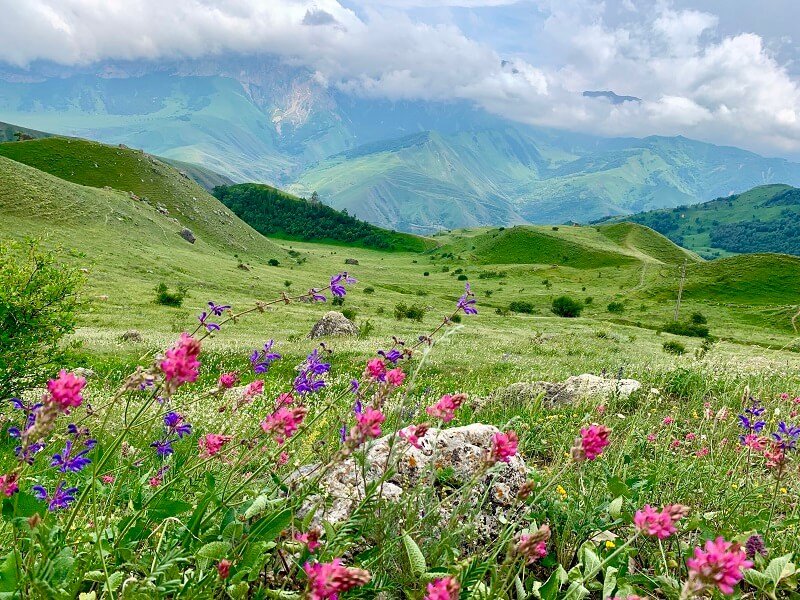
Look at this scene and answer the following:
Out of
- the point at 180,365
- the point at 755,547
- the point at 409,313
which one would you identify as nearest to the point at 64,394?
the point at 180,365

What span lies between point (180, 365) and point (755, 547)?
13.4ft

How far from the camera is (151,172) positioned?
384 feet

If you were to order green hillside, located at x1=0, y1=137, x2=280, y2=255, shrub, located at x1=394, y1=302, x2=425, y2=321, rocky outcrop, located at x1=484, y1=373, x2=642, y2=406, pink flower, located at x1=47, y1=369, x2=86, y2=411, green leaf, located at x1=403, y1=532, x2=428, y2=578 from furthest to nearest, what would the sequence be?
green hillside, located at x1=0, y1=137, x2=280, y2=255, shrub, located at x1=394, y1=302, x2=425, y2=321, rocky outcrop, located at x1=484, y1=373, x2=642, y2=406, green leaf, located at x1=403, y1=532, x2=428, y2=578, pink flower, located at x1=47, y1=369, x2=86, y2=411

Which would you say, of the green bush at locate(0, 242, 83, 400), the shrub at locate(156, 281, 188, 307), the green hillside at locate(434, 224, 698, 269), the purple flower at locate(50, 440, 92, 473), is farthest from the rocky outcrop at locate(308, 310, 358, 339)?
the green hillside at locate(434, 224, 698, 269)

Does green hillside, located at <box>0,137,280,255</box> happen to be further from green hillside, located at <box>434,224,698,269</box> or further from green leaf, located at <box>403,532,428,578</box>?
green leaf, located at <box>403,532,428,578</box>

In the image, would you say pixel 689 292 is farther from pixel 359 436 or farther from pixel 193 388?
pixel 359 436

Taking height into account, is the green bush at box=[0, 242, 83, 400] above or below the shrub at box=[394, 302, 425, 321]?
above

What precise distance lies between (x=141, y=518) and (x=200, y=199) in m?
127

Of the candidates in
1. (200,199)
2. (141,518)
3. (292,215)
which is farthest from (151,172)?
(141,518)

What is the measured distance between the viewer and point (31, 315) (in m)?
10.9

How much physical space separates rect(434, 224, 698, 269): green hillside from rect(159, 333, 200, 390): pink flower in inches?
5657

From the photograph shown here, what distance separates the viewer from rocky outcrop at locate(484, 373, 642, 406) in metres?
8.73

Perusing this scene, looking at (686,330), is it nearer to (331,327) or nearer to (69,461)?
(331,327)

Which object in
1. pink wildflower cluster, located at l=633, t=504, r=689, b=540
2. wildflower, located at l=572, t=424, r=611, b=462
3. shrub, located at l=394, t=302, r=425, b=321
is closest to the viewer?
pink wildflower cluster, located at l=633, t=504, r=689, b=540
